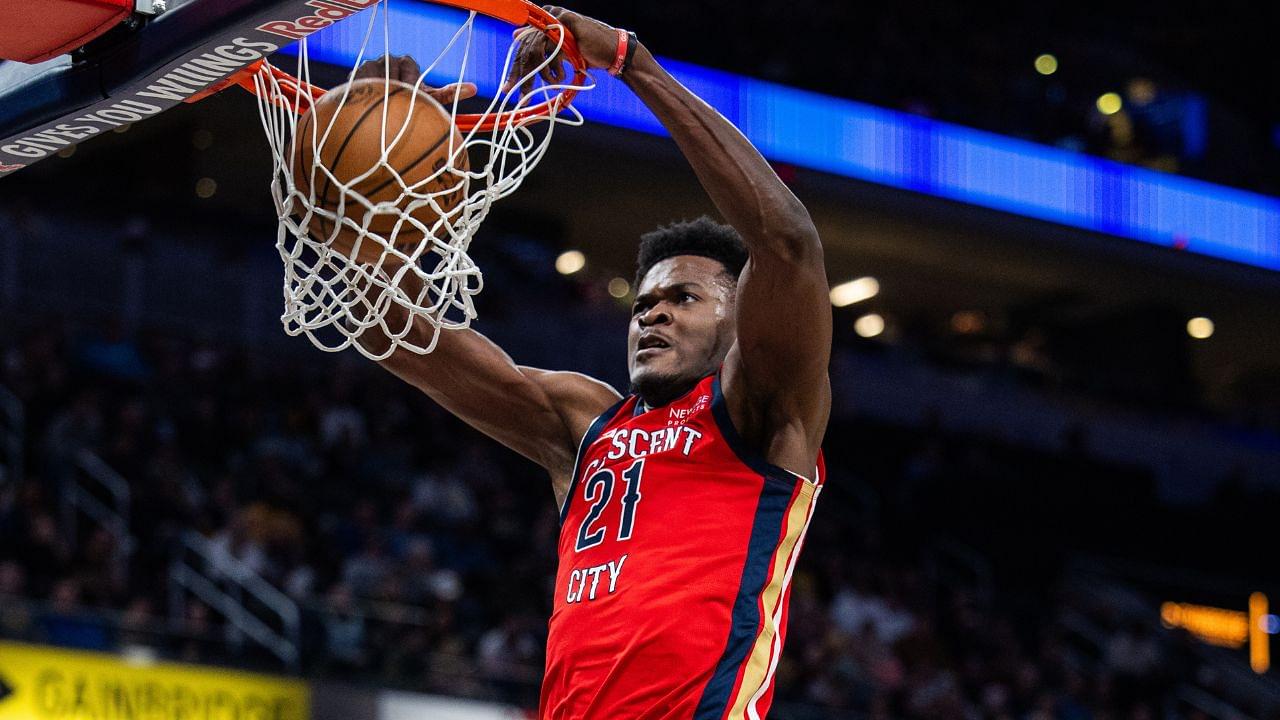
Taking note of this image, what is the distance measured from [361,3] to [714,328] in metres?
1.28

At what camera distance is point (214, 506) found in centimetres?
1153

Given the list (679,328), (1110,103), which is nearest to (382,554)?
(679,328)

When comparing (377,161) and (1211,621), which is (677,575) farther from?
(1211,621)

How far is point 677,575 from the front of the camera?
3.83 m

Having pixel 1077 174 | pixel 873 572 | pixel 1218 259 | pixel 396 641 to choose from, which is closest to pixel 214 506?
pixel 396 641

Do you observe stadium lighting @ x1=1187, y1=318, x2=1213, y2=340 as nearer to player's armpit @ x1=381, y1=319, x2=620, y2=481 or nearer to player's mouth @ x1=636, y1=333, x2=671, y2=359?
player's armpit @ x1=381, y1=319, x2=620, y2=481

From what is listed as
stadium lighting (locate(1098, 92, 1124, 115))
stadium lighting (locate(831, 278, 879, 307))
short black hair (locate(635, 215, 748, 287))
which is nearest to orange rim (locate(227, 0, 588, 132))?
short black hair (locate(635, 215, 748, 287))

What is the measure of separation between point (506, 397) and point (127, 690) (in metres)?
5.03

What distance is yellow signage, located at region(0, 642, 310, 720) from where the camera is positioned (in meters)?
8.35

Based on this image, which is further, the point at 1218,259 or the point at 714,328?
the point at 1218,259

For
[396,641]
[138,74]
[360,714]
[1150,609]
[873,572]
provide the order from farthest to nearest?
[1150,609]
[873,572]
[396,641]
[360,714]
[138,74]

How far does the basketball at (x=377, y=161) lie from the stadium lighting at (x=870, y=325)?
53.2 ft

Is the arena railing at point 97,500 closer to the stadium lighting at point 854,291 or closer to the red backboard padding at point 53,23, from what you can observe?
the red backboard padding at point 53,23

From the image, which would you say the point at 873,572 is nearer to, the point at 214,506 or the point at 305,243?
the point at 214,506
